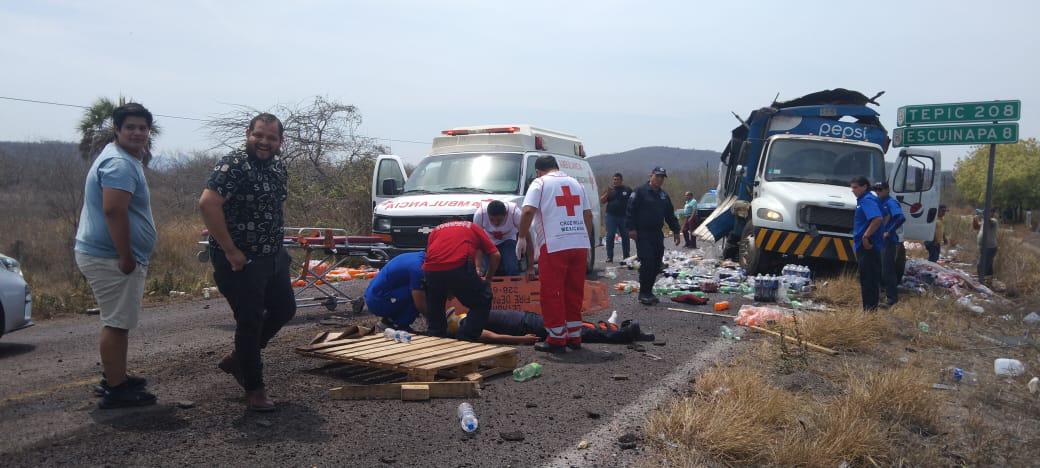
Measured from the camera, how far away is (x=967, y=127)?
13195 millimetres

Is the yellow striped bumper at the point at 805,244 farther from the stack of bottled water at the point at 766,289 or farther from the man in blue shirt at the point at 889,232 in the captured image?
the stack of bottled water at the point at 766,289

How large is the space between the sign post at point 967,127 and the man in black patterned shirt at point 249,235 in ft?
39.3

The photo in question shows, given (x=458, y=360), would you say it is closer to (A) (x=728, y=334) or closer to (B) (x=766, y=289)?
(A) (x=728, y=334)

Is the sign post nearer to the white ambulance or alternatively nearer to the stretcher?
the white ambulance

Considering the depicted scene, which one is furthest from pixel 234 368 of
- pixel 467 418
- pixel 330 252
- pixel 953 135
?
pixel 953 135

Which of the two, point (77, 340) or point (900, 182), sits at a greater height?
point (900, 182)

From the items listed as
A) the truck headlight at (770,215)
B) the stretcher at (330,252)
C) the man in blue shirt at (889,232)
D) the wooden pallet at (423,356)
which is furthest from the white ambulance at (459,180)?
the man in blue shirt at (889,232)

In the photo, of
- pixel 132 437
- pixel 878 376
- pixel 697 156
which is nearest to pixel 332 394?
pixel 132 437

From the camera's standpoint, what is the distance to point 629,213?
10.3 meters

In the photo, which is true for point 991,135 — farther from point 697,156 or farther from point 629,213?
point 697,156

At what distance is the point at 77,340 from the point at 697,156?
560ft

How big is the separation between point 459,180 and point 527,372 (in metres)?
6.17

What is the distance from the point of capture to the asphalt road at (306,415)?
394cm

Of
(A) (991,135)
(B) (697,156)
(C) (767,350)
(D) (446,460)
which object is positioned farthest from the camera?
(B) (697,156)
